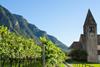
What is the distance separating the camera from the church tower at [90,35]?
5133 inches

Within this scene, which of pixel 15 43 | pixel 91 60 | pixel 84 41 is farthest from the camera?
pixel 84 41

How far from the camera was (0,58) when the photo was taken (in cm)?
4072

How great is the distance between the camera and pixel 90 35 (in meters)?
132

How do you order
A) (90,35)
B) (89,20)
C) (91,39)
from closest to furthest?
(90,35)
(91,39)
(89,20)

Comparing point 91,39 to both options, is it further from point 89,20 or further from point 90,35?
point 89,20

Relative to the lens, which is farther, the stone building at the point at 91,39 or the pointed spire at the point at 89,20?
the pointed spire at the point at 89,20

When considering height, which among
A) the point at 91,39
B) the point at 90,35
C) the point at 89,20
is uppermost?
the point at 89,20

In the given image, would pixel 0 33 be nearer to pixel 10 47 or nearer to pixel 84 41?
pixel 10 47

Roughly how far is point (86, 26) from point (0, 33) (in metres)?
94.6

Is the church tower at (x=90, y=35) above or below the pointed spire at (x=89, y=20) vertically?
below

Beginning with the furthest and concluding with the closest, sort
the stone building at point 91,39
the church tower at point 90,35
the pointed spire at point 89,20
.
→ the pointed spire at point 89,20 < the church tower at point 90,35 < the stone building at point 91,39

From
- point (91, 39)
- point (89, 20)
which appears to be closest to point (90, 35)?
point (91, 39)

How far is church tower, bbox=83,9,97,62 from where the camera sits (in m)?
130

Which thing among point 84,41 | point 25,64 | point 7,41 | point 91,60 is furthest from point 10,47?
point 84,41
